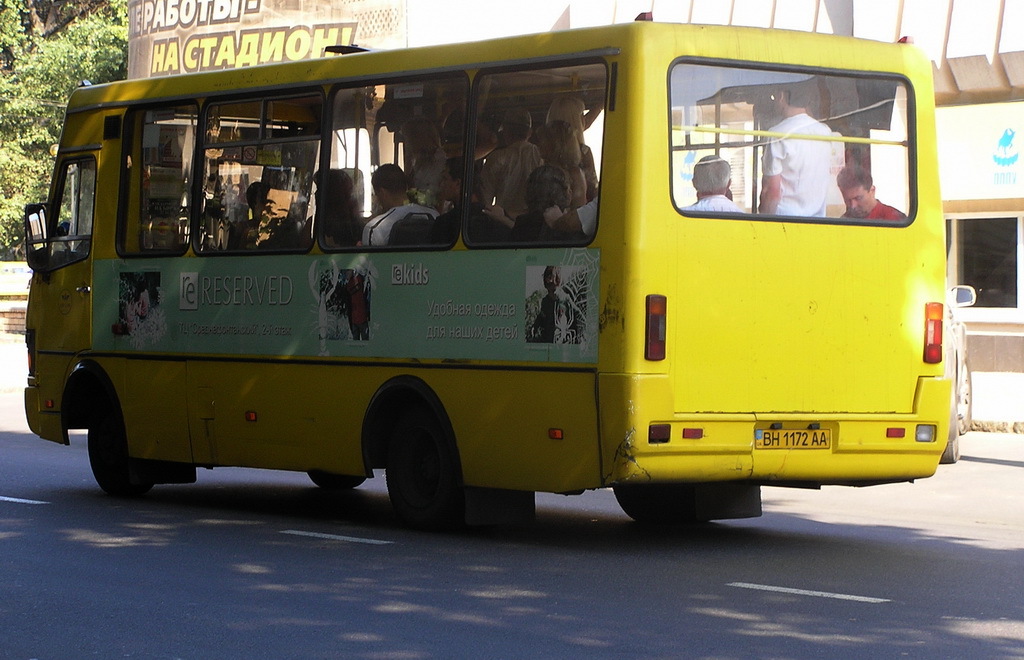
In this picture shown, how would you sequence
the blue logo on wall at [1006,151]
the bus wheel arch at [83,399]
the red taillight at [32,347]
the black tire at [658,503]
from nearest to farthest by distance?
the black tire at [658,503] < the bus wheel arch at [83,399] < the red taillight at [32,347] < the blue logo on wall at [1006,151]

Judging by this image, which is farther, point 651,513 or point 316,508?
point 316,508

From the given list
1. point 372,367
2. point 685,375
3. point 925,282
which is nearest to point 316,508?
point 372,367

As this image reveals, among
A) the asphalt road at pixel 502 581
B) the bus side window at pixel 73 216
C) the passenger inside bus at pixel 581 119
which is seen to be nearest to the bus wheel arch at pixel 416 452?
the asphalt road at pixel 502 581

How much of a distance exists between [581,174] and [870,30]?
1739 centimetres

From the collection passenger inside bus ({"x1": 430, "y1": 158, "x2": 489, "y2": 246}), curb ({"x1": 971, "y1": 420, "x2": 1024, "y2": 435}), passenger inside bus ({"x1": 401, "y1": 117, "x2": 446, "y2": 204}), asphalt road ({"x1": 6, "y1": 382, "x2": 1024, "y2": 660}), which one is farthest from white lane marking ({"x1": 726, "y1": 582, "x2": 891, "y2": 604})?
curb ({"x1": 971, "y1": 420, "x2": 1024, "y2": 435})

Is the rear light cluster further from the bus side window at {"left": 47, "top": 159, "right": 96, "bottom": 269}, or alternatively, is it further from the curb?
the curb

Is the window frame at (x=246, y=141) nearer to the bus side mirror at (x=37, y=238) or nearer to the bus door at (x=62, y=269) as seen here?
the bus door at (x=62, y=269)

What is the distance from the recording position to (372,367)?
10734 mm

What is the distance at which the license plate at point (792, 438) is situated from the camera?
376 inches

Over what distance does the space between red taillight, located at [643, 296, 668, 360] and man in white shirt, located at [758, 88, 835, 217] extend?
2.97 ft

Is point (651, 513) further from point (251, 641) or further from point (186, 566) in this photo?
point (251, 641)

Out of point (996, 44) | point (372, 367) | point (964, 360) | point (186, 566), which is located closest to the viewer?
point (186, 566)

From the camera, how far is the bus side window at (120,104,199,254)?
1225 cm

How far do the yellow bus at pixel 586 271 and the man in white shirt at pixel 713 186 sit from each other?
0.05ft
